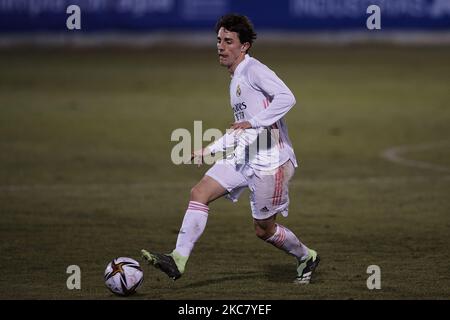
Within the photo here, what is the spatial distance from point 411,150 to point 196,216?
1041cm

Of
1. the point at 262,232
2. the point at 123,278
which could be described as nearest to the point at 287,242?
the point at 262,232

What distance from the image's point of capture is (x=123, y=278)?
9117mm

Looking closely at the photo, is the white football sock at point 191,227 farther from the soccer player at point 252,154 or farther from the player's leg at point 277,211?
the player's leg at point 277,211

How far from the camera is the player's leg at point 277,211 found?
9.66 m

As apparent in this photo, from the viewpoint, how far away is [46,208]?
14.0 metres

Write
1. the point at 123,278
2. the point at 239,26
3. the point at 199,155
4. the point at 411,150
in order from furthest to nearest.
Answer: the point at 411,150 < the point at 239,26 < the point at 199,155 < the point at 123,278

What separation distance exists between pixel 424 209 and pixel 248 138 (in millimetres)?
4935

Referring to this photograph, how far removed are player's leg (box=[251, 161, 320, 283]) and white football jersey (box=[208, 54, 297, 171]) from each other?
114mm

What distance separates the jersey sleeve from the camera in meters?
9.36

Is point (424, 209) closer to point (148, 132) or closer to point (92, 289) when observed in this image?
Answer: point (92, 289)

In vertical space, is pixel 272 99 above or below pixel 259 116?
above

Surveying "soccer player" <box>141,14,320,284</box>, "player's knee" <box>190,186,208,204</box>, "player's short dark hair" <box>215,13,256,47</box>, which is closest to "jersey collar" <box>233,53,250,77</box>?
"soccer player" <box>141,14,320,284</box>

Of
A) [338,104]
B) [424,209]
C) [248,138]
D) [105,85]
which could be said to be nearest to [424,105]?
[338,104]

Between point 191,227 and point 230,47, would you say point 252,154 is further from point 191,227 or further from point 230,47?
point 230,47
